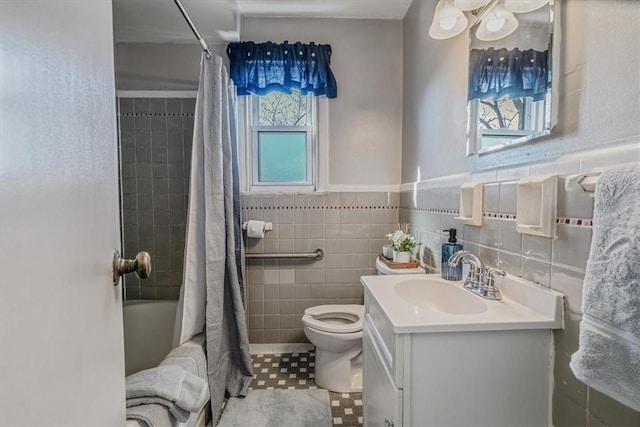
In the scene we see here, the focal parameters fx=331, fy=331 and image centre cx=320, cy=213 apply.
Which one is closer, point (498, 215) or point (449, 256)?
point (498, 215)

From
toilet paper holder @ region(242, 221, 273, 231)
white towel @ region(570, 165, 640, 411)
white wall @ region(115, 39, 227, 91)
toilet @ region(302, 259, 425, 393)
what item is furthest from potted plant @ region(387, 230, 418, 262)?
white wall @ region(115, 39, 227, 91)

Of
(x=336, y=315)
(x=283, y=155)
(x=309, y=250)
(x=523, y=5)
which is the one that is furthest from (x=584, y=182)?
(x=283, y=155)

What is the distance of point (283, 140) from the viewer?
8.45ft

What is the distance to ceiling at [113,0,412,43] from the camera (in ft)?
6.73

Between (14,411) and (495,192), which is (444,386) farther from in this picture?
(14,411)

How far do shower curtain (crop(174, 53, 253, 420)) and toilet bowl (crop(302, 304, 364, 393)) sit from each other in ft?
1.49

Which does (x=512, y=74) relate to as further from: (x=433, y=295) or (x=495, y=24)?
(x=433, y=295)

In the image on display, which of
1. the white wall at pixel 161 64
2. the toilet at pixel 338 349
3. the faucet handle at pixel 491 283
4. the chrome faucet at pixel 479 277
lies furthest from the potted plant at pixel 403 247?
the white wall at pixel 161 64

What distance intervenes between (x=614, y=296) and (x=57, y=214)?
97 cm

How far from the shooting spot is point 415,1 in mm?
2160

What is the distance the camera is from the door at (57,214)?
1.39 feet

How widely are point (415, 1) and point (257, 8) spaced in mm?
1061

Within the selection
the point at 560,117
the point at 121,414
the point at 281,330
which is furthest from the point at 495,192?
the point at 281,330

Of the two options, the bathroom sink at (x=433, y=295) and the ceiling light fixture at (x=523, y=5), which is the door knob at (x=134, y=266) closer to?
the bathroom sink at (x=433, y=295)
